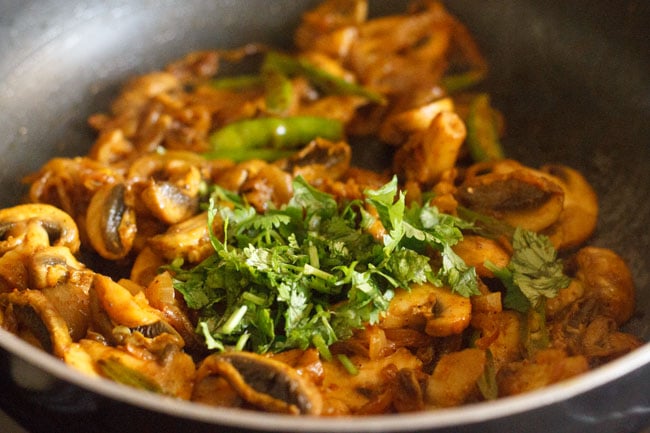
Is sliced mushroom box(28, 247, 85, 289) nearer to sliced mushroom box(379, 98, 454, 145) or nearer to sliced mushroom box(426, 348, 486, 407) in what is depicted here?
sliced mushroom box(426, 348, 486, 407)

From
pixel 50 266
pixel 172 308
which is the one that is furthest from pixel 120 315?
pixel 50 266

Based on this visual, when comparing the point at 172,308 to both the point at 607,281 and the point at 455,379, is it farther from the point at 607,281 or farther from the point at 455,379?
the point at 607,281

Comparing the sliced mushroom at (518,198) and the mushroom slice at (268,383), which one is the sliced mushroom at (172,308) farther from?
the sliced mushroom at (518,198)

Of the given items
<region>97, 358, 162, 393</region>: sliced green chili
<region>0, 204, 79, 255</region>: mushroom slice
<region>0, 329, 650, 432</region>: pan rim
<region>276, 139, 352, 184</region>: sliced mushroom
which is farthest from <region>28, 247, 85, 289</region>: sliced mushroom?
<region>276, 139, 352, 184</region>: sliced mushroom

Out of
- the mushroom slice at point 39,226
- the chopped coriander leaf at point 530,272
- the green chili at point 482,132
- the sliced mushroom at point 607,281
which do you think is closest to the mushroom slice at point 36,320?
the mushroom slice at point 39,226

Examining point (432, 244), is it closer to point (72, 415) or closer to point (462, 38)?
point (72, 415)
